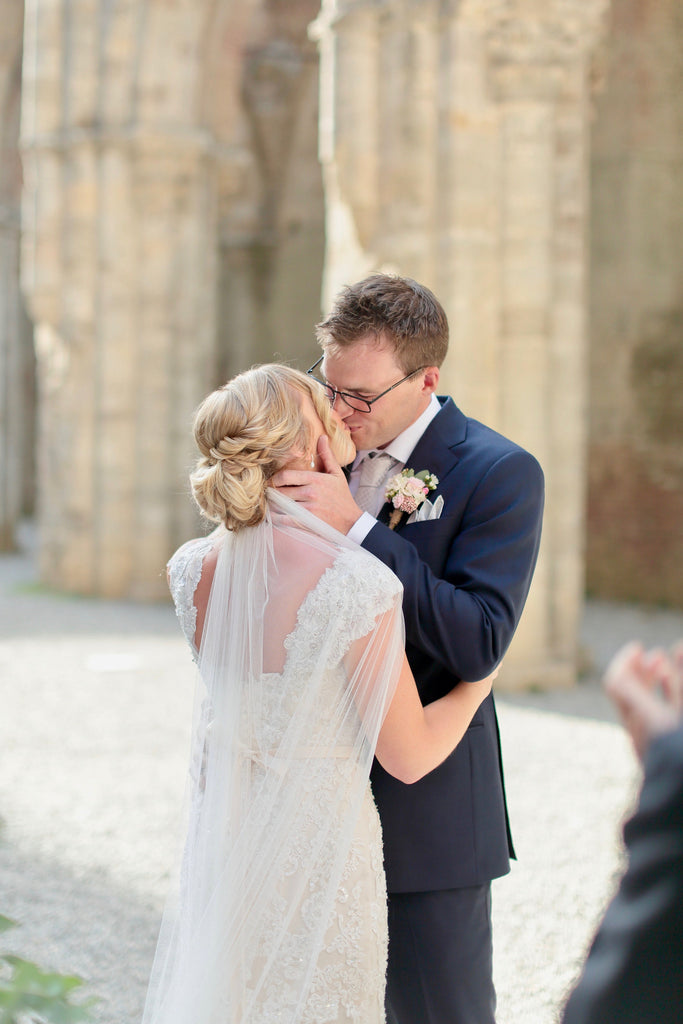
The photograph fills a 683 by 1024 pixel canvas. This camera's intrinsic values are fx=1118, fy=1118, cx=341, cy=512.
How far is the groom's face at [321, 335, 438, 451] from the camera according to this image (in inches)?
93.1

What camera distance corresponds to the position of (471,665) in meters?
2.17

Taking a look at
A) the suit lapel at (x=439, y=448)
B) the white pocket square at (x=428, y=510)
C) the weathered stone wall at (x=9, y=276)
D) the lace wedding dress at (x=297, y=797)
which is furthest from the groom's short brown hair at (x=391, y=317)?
the weathered stone wall at (x=9, y=276)

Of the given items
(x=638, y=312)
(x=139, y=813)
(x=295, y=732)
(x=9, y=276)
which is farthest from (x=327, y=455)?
(x=9, y=276)

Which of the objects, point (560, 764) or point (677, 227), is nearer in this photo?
point (560, 764)

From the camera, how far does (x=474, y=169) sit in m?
7.81

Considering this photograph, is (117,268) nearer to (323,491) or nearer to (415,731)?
(323,491)

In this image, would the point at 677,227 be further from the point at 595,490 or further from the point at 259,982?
the point at 259,982

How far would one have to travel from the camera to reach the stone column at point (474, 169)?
778 cm

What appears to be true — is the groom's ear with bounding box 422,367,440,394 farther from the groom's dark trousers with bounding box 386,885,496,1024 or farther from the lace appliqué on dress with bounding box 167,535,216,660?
the groom's dark trousers with bounding box 386,885,496,1024

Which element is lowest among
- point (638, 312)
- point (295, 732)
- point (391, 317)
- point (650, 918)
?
point (295, 732)

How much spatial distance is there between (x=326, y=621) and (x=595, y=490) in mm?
12092

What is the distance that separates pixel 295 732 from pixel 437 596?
39cm

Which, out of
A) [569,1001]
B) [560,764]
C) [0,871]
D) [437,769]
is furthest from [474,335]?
[569,1001]

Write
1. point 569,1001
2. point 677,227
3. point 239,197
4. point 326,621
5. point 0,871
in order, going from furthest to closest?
point 239,197
point 677,227
point 0,871
point 326,621
point 569,1001
